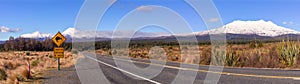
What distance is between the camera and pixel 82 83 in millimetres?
13258

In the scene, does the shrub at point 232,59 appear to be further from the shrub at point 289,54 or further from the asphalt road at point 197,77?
the asphalt road at point 197,77

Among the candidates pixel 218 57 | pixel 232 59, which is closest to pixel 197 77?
pixel 232 59

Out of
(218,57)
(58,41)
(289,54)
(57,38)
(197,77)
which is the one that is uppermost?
(57,38)

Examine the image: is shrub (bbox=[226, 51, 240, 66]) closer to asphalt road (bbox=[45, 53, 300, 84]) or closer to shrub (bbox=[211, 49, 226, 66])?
shrub (bbox=[211, 49, 226, 66])

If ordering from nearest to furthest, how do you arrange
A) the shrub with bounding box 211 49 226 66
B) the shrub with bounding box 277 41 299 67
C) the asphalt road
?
1. the asphalt road
2. the shrub with bounding box 277 41 299 67
3. the shrub with bounding box 211 49 226 66

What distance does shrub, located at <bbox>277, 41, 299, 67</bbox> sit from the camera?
19.7 m

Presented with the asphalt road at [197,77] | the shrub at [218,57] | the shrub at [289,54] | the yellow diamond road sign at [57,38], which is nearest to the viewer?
the asphalt road at [197,77]

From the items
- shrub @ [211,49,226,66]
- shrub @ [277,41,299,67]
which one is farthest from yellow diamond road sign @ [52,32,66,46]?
shrub @ [277,41,299,67]

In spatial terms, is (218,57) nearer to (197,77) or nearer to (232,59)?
(232,59)

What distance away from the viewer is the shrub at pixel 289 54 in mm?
19700

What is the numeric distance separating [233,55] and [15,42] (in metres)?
131

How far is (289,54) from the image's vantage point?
795 inches

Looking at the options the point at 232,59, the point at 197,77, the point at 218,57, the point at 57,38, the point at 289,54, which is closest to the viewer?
the point at 197,77

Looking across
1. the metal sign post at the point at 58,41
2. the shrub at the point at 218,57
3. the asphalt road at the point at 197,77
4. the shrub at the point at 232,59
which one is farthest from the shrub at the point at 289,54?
the metal sign post at the point at 58,41
